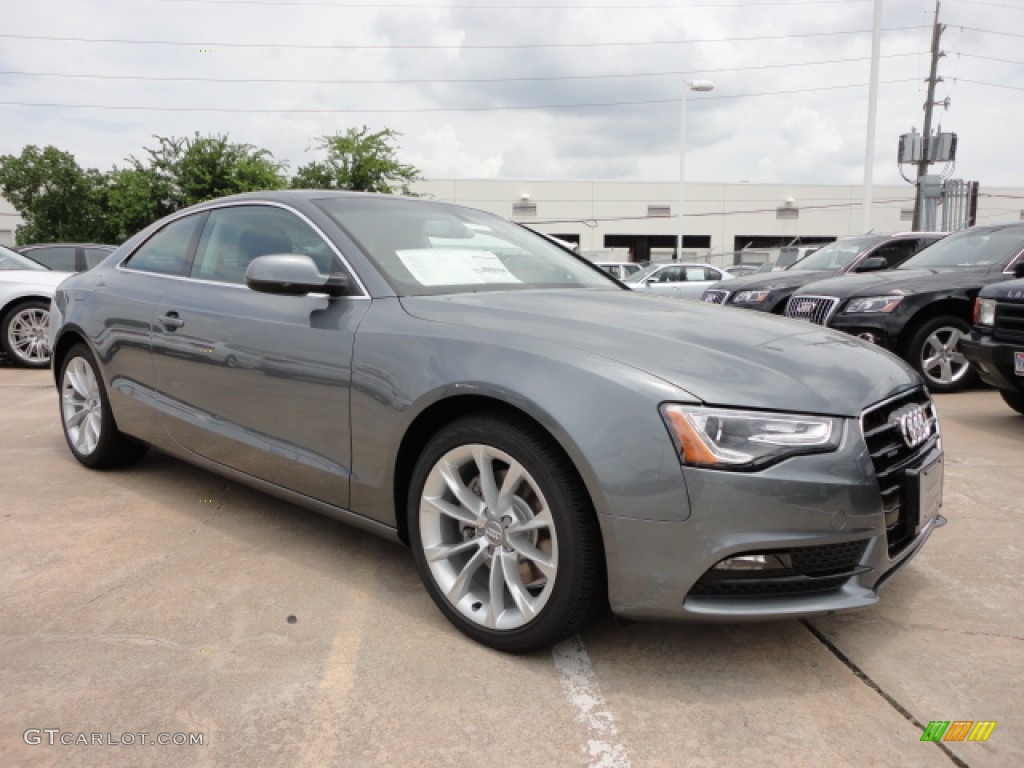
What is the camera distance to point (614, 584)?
218cm

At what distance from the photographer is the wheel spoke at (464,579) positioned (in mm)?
2500

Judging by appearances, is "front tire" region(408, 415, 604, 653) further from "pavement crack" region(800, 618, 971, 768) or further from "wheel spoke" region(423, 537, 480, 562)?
"pavement crack" region(800, 618, 971, 768)

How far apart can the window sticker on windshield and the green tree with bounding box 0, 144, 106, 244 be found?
31808mm

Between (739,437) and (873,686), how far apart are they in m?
0.87

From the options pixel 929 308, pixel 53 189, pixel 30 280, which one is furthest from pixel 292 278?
pixel 53 189

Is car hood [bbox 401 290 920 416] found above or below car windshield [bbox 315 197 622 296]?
below

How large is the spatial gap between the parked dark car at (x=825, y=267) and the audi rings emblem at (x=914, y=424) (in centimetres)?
661

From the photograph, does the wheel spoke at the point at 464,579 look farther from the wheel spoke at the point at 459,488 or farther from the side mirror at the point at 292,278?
the side mirror at the point at 292,278

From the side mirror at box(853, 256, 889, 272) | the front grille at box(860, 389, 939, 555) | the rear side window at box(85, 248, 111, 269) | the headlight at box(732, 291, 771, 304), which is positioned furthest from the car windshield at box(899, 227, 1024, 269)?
the rear side window at box(85, 248, 111, 269)

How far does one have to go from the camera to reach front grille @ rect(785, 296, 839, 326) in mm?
7246

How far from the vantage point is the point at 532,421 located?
91.3 inches

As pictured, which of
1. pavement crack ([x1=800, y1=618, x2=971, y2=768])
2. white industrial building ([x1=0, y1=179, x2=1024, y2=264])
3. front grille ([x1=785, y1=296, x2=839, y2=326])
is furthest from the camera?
white industrial building ([x1=0, y1=179, x2=1024, y2=264])

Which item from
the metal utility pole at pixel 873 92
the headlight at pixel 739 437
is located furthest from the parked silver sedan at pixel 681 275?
the headlight at pixel 739 437

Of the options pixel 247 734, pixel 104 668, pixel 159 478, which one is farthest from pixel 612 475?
pixel 159 478
